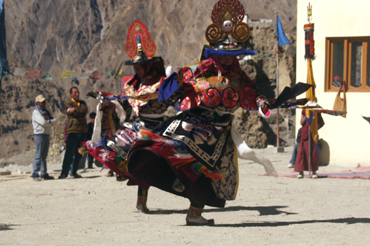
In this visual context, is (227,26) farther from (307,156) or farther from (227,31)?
(307,156)

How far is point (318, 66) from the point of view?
1128 cm

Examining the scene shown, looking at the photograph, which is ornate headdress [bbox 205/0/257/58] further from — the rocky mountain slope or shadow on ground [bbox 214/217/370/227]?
the rocky mountain slope

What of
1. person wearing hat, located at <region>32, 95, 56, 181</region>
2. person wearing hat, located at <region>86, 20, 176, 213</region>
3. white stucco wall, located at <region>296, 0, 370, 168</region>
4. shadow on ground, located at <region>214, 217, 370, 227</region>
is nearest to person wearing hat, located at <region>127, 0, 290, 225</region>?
shadow on ground, located at <region>214, 217, 370, 227</region>

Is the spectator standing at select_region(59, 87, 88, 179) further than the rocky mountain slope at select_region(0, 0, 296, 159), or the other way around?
the rocky mountain slope at select_region(0, 0, 296, 159)

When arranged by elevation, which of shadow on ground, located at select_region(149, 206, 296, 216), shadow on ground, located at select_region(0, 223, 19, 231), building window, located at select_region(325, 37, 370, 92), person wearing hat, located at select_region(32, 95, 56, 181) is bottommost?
shadow on ground, located at select_region(149, 206, 296, 216)

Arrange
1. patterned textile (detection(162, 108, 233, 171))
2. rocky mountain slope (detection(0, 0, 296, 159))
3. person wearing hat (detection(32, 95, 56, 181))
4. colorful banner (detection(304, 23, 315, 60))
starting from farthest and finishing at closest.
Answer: rocky mountain slope (detection(0, 0, 296, 159)) < person wearing hat (detection(32, 95, 56, 181)) < colorful banner (detection(304, 23, 315, 60)) < patterned textile (detection(162, 108, 233, 171))

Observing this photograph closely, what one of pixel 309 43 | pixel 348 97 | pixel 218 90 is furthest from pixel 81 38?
pixel 218 90

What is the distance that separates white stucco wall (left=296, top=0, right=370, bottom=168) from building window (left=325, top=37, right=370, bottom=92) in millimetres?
136

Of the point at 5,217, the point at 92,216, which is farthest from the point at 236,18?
the point at 5,217

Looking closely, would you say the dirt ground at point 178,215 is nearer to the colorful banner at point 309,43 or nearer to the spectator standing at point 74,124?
the spectator standing at point 74,124

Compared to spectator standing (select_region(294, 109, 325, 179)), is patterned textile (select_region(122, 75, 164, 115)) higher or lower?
higher

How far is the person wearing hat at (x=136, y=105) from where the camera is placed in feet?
20.4

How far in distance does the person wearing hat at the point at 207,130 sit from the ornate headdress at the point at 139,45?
1002 millimetres

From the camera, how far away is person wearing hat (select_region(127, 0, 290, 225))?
5.31 m
